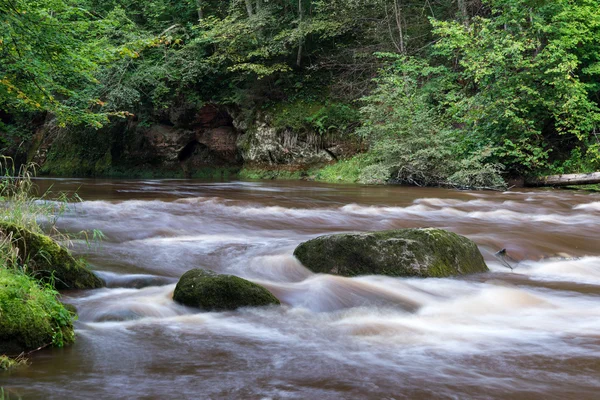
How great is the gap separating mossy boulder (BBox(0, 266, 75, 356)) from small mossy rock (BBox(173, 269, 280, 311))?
1122mm

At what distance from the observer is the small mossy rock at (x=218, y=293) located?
4.66 meters

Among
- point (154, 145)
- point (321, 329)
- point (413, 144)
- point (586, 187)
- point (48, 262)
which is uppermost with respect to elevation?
point (154, 145)

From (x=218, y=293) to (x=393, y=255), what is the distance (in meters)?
2.23

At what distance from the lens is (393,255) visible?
19.8 ft

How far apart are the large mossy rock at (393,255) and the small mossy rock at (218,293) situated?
1.38 meters

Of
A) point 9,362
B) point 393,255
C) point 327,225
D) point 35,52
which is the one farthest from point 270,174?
point 9,362

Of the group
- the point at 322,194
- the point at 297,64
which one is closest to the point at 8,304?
the point at 322,194

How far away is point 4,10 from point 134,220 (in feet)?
14.5

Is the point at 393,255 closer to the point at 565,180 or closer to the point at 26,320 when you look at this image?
the point at 26,320

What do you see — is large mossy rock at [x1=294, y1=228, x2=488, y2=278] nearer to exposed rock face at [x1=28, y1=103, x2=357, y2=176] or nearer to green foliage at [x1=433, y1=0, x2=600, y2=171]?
green foliage at [x1=433, y1=0, x2=600, y2=171]

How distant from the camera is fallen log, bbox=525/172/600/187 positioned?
14.6 metres

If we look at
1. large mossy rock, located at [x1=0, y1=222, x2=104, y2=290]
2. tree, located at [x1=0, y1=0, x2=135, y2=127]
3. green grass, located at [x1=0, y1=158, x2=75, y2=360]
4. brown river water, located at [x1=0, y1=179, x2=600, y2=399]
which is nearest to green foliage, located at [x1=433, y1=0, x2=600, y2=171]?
brown river water, located at [x1=0, y1=179, x2=600, y2=399]

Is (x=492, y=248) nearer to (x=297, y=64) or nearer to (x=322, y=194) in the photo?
(x=322, y=194)

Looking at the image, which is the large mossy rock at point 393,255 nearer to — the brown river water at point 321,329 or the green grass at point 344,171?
the brown river water at point 321,329
